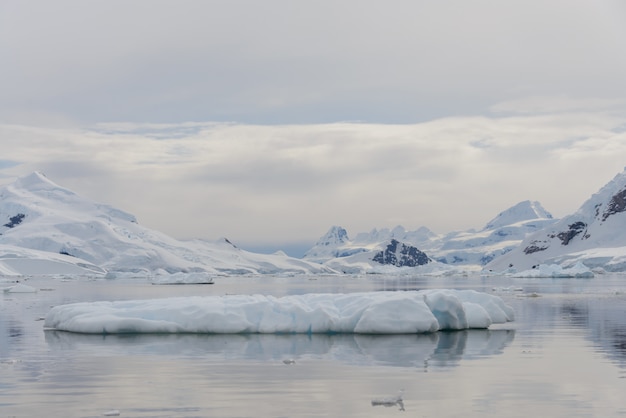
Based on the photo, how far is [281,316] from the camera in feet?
101

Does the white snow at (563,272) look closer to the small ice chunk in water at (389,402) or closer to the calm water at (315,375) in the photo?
the calm water at (315,375)

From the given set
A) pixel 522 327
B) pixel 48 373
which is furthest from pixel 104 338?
pixel 522 327

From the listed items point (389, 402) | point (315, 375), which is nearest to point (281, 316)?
point (315, 375)

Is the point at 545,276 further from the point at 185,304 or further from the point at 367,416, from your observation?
the point at 367,416

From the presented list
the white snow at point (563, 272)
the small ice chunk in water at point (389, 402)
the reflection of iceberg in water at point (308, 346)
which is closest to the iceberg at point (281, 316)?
the reflection of iceberg in water at point (308, 346)

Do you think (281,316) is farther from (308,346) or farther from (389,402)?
(389,402)

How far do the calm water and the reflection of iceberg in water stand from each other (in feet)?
0.12

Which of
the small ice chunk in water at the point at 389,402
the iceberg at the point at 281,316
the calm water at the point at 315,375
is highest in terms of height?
the iceberg at the point at 281,316

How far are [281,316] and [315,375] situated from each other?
1101 cm

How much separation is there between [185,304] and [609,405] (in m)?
20.0

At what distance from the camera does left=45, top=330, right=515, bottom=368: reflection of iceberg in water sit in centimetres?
2350

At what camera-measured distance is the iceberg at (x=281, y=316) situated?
30.5 m

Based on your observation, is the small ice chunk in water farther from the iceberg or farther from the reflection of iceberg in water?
the iceberg

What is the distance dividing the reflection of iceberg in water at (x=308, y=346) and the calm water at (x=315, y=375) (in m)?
0.04
